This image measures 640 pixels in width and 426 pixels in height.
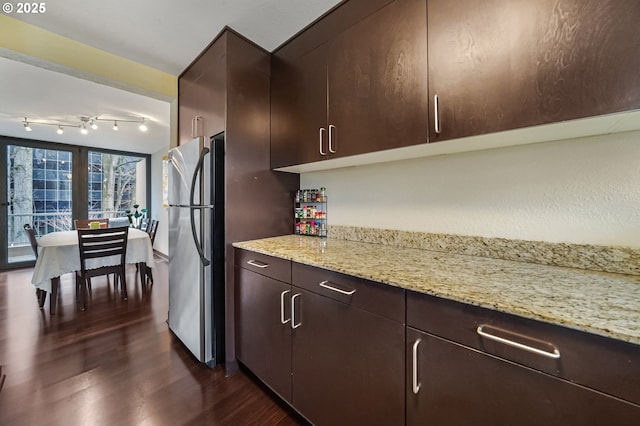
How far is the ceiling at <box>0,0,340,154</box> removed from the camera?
149 centimetres

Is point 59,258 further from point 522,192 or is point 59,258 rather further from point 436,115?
point 522,192

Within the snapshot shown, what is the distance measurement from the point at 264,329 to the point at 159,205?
16.8ft

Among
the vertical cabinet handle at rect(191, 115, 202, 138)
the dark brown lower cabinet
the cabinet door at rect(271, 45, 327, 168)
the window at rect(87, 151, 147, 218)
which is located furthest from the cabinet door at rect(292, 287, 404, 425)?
the window at rect(87, 151, 147, 218)

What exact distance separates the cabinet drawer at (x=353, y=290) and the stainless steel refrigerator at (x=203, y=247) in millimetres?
792

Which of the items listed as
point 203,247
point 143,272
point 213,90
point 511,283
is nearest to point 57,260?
point 143,272

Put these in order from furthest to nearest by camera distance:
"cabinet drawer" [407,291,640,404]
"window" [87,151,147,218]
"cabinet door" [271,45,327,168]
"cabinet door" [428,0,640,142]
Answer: "window" [87,151,147,218], "cabinet door" [271,45,327,168], "cabinet door" [428,0,640,142], "cabinet drawer" [407,291,640,404]

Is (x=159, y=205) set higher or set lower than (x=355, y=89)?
lower

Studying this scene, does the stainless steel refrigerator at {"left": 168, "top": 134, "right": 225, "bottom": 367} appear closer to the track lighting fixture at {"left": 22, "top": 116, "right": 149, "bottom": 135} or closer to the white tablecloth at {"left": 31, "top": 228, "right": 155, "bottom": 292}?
the white tablecloth at {"left": 31, "top": 228, "right": 155, "bottom": 292}

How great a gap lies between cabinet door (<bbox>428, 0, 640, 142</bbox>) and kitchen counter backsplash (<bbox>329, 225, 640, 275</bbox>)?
0.57m

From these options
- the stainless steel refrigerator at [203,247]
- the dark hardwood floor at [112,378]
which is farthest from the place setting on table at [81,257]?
the stainless steel refrigerator at [203,247]

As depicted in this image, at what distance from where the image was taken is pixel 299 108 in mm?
1649

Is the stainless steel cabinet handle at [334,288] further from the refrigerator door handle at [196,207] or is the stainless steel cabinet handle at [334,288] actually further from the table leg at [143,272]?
the table leg at [143,272]

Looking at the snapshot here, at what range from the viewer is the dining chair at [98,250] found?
2639mm

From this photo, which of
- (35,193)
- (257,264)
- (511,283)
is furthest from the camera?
(35,193)
